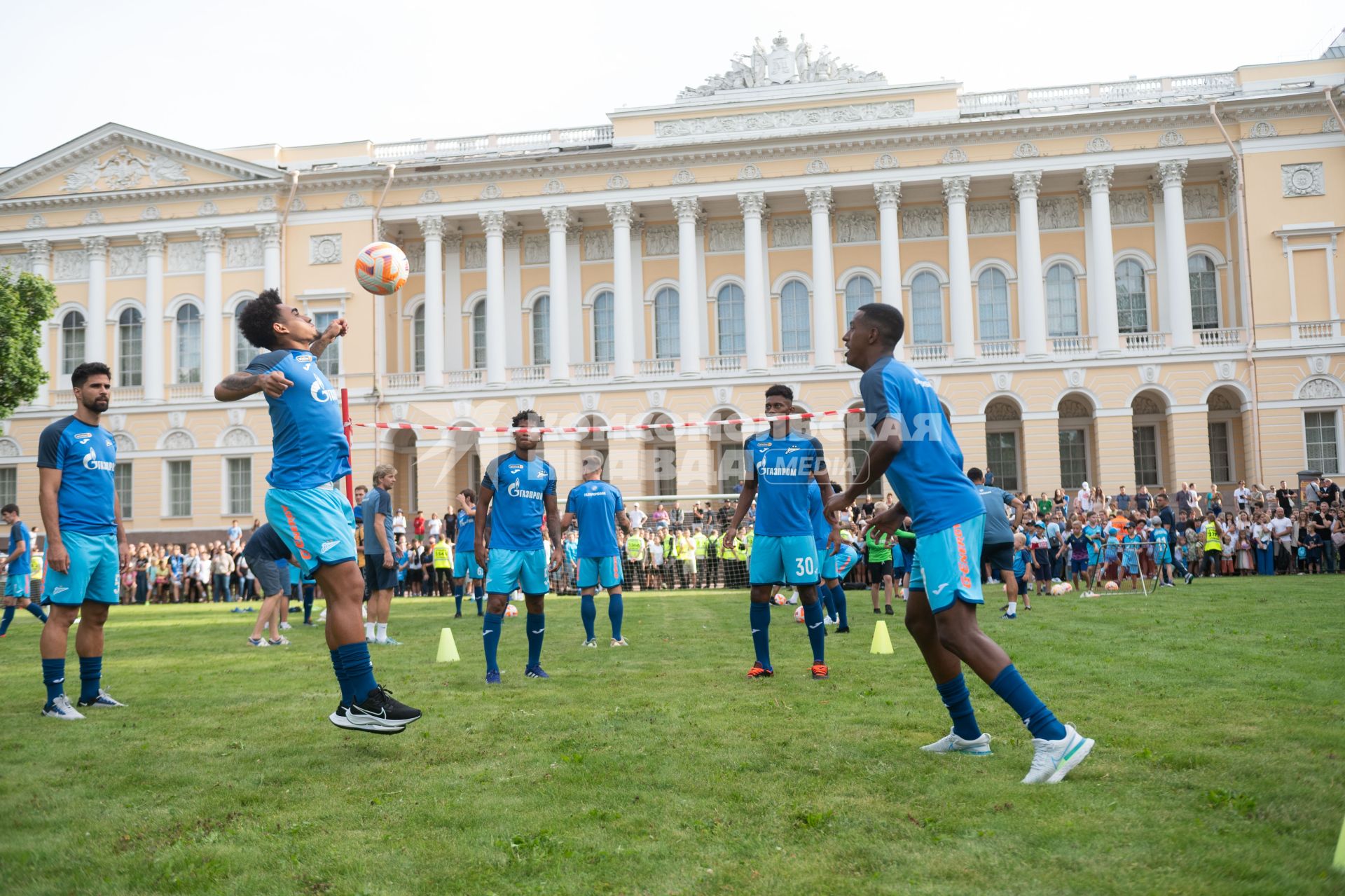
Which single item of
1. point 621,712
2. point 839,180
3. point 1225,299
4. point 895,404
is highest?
point 839,180

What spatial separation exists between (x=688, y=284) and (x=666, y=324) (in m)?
2.64

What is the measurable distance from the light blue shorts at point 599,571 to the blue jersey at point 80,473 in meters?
5.48

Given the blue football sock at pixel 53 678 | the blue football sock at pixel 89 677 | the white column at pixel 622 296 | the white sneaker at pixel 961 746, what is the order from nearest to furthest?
1. the white sneaker at pixel 961 746
2. the blue football sock at pixel 53 678
3. the blue football sock at pixel 89 677
4. the white column at pixel 622 296

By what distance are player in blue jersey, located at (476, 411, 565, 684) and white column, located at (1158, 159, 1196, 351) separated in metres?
36.5

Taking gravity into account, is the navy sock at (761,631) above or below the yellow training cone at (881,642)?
above

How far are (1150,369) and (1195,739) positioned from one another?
123 ft

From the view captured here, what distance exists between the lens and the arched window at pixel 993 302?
43062mm

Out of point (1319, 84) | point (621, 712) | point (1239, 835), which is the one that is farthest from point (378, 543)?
point (1319, 84)

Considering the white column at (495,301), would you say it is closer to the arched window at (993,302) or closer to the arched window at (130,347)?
the arched window at (130,347)

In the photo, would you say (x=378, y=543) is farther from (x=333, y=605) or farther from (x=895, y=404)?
(x=895, y=404)

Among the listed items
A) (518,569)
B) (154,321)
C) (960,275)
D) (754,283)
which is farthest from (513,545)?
(154,321)

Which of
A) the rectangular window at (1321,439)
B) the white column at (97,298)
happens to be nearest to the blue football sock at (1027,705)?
the rectangular window at (1321,439)

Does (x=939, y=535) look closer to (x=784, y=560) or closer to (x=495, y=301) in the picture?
(x=784, y=560)

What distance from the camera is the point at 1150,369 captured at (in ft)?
130
